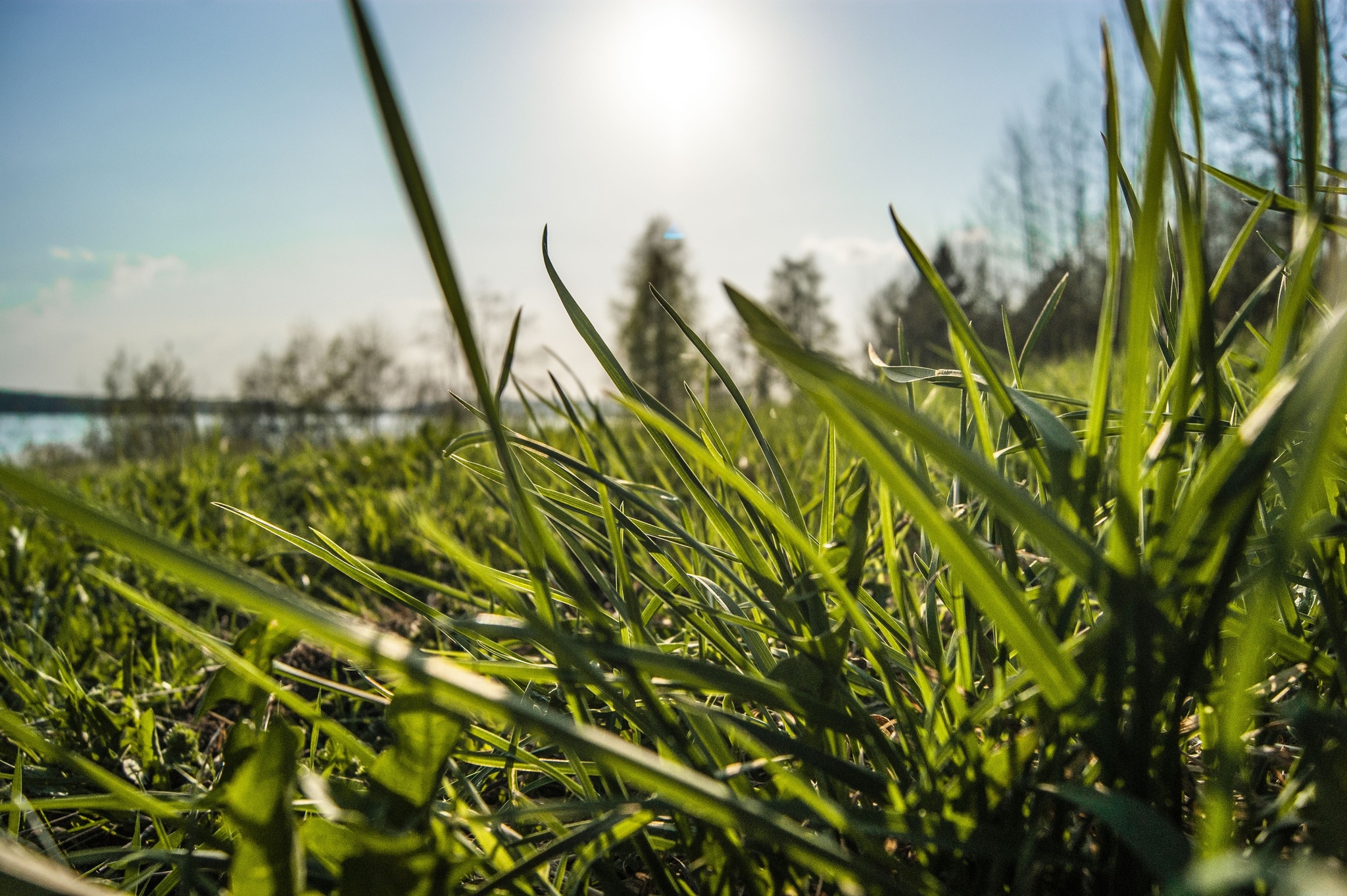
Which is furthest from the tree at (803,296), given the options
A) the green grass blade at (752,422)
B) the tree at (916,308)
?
the green grass blade at (752,422)

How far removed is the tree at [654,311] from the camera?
1044 inches

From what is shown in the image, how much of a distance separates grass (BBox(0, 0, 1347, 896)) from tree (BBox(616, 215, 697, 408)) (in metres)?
24.9

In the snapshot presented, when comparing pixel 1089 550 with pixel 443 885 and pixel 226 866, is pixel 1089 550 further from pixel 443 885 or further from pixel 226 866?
pixel 226 866

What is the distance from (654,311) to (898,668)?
85.5 feet

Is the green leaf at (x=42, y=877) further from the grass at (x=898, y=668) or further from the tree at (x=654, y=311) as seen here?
the tree at (x=654, y=311)

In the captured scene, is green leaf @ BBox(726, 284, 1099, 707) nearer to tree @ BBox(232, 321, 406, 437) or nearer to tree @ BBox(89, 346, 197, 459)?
tree @ BBox(89, 346, 197, 459)

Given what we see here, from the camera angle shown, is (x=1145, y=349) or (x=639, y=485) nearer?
(x=1145, y=349)

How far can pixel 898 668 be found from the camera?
0.56 m

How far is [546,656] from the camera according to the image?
61cm

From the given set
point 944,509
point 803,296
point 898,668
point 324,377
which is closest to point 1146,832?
point 944,509

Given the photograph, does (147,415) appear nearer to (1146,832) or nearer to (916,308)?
(1146,832)

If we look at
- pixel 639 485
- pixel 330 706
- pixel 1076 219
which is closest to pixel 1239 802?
pixel 639 485

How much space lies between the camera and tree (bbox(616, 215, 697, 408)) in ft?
87.0

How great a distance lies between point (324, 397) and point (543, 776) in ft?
53.1
